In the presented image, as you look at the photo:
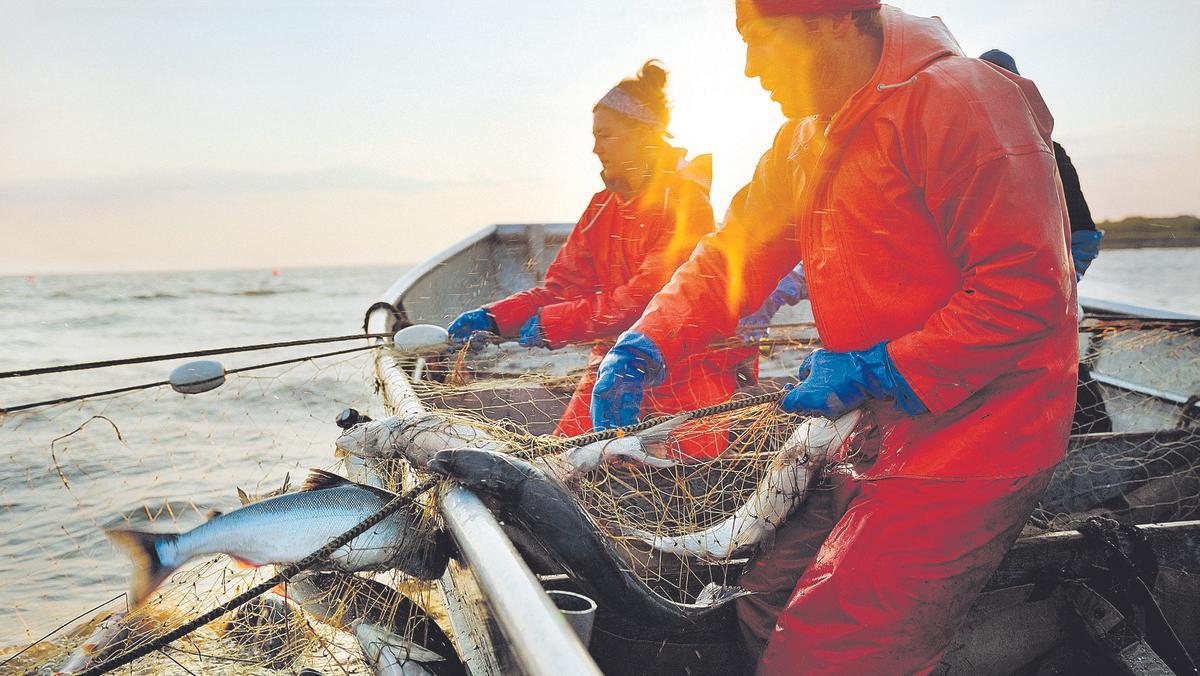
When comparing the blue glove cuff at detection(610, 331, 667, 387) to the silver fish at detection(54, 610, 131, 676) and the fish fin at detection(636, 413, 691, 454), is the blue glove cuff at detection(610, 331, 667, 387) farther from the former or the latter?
the silver fish at detection(54, 610, 131, 676)

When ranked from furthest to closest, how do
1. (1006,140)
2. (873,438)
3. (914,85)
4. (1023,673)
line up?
1. (1023,673)
2. (873,438)
3. (914,85)
4. (1006,140)

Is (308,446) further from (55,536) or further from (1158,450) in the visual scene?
(1158,450)

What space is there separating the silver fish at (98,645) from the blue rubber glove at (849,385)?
2.89m

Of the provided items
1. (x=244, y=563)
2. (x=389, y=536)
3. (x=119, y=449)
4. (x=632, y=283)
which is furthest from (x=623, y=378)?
(x=119, y=449)

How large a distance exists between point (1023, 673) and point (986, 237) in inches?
74.7

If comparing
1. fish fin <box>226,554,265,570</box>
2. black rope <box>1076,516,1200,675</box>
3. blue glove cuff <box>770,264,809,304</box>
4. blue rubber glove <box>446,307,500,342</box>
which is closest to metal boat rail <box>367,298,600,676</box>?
fish fin <box>226,554,265,570</box>

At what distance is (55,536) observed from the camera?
6.34 metres

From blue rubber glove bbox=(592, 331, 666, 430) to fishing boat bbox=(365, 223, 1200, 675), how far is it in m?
0.43

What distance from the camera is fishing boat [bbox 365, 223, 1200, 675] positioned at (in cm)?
174

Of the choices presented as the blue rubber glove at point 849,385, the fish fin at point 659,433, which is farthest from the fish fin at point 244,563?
the blue rubber glove at point 849,385

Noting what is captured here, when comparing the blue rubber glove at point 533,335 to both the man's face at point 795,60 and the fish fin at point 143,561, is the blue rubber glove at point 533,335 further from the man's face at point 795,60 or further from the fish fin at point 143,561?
the man's face at point 795,60

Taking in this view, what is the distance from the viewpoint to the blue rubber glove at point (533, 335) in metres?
4.93

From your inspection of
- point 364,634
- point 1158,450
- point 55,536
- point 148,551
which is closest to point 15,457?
point 55,536

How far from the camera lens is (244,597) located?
6.23 feet
